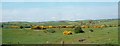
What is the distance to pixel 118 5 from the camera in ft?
193

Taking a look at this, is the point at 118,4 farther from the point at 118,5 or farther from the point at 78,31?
the point at 78,31

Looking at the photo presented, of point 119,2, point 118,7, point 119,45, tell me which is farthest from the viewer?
point 118,7

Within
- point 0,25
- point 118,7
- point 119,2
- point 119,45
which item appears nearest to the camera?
point 119,45

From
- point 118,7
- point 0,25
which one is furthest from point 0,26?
point 118,7

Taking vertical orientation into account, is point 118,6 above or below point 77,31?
above

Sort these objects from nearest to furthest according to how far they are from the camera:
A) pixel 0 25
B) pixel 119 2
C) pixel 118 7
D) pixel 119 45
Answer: pixel 119 45
pixel 119 2
pixel 118 7
pixel 0 25

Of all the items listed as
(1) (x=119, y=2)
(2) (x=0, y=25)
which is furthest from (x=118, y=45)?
(2) (x=0, y=25)

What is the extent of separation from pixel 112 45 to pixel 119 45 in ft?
2.64

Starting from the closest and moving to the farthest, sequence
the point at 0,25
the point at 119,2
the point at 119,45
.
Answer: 1. the point at 119,45
2. the point at 119,2
3. the point at 0,25

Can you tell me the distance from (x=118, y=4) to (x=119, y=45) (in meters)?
28.4

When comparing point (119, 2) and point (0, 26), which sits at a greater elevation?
point (119, 2)

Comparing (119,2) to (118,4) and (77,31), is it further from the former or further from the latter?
(77,31)

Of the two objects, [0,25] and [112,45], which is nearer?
[112,45]

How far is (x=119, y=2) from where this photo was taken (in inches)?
2234
